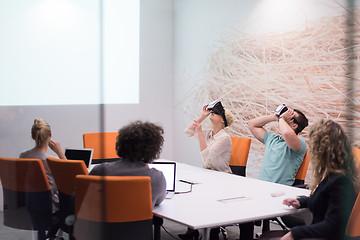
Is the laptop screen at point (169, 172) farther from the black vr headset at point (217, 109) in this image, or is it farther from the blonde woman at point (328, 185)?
the black vr headset at point (217, 109)

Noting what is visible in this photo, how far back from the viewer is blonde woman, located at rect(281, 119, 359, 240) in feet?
6.79

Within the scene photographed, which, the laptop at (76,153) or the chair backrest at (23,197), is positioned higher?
the laptop at (76,153)

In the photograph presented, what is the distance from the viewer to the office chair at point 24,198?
2.51 metres

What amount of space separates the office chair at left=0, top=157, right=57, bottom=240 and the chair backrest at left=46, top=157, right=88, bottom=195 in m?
0.12

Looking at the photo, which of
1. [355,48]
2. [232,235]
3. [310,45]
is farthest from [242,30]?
[355,48]

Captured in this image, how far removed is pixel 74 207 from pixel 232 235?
2.31 metres

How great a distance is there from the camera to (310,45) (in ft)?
15.1

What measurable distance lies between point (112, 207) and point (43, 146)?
0.63m

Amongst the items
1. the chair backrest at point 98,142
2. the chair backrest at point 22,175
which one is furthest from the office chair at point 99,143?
the chair backrest at point 22,175

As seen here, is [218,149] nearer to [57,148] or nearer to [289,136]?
[289,136]

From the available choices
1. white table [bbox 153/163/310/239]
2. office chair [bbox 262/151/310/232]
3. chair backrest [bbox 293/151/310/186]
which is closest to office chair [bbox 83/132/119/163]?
white table [bbox 153/163/310/239]

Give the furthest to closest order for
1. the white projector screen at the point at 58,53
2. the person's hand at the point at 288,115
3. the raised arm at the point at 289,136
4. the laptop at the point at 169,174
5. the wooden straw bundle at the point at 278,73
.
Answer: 1. the wooden straw bundle at the point at 278,73
2. the person's hand at the point at 288,115
3. the raised arm at the point at 289,136
4. the laptop at the point at 169,174
5. the white projector screen at the point at 58,53

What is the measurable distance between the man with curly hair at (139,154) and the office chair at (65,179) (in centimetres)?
27

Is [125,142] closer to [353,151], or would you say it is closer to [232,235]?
[353,151]
